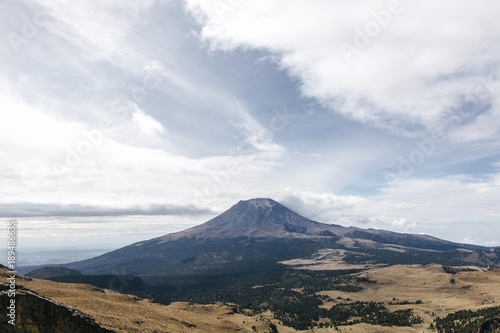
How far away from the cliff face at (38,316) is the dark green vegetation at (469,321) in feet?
306

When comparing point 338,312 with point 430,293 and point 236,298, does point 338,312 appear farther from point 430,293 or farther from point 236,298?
point 236,298

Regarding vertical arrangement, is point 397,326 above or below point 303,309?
above

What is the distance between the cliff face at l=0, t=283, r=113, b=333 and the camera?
1783 centimetres

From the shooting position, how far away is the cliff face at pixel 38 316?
1783cm

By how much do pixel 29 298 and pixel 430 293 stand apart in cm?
18449

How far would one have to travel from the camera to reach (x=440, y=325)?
87062 millimetres

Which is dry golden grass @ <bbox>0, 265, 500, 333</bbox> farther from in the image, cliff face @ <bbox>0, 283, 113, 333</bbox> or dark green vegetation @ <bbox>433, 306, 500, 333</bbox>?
cliff face @ <bbox>0, 283, 113, 333</bbox>

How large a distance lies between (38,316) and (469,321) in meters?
112

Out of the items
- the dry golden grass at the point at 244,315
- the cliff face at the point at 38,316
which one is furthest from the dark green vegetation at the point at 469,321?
the cliff face at the point at 38,316

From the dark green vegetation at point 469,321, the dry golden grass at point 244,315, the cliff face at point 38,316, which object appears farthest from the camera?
the dark green vegetation at point 469,321

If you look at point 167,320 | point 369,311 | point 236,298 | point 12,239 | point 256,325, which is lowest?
point 236,298

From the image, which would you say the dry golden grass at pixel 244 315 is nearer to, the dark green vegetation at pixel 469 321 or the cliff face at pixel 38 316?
the dark green vegetation at pixel 469 321

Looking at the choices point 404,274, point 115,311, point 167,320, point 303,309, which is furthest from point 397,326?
point 404,274

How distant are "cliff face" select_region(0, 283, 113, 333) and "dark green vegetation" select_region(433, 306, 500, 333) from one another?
93194 mm
